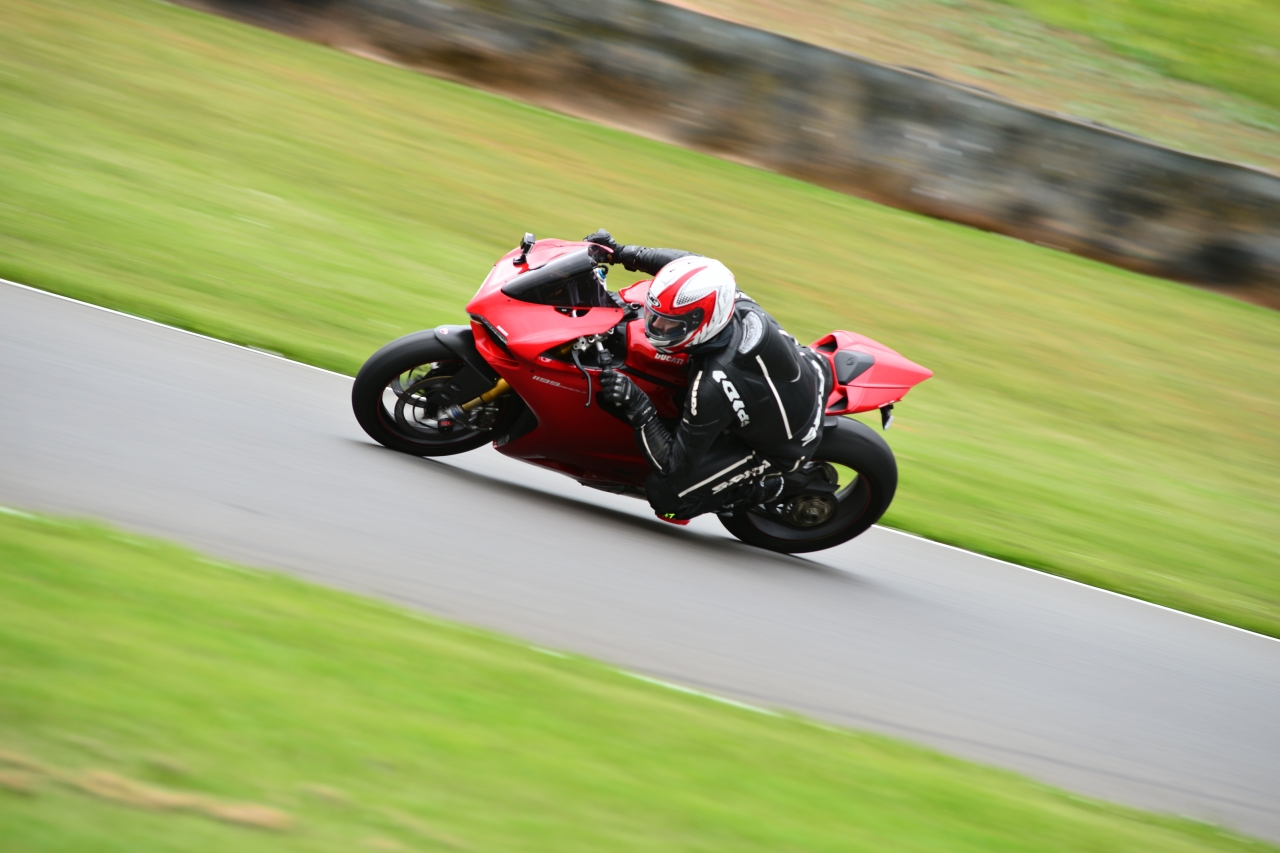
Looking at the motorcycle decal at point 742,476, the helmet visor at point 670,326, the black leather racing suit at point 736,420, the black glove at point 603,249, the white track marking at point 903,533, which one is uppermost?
Result: the black glove at point 603,249

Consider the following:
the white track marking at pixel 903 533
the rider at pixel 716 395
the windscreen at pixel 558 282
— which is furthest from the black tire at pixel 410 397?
the white track marking at pixel 903 533

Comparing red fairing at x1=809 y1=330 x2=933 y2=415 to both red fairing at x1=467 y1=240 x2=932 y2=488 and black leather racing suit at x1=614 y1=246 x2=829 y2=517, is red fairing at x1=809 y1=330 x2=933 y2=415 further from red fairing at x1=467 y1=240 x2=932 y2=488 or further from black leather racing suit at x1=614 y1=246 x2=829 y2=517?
black leather racing suit at x1=614 y1=246 x2=829 y2=517

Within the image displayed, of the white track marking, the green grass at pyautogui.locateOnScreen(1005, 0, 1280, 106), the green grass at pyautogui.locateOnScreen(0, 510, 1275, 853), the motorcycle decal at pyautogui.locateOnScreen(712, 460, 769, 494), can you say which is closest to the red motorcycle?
the motorcycle decal at pyautogui.locateOnScreen(712, 460, 769, 494)

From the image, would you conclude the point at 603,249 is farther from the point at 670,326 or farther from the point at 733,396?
the point at 733,396

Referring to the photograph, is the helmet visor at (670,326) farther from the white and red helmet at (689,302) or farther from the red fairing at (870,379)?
the red fairing at (870,379)

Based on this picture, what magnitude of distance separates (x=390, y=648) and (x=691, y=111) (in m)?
11.0

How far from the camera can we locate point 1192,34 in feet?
65.3

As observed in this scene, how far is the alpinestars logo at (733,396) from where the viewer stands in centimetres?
552

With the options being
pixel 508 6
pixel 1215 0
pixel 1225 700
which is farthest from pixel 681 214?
pixel 1215 0

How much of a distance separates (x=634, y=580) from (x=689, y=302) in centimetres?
130

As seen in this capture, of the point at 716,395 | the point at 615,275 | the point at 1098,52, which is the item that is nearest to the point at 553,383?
the point at 716,395

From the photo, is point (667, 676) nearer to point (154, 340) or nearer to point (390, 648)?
point (390, 648)

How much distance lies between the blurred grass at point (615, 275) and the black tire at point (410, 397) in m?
1.43

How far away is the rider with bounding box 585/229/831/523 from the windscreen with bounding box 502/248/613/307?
118mm
